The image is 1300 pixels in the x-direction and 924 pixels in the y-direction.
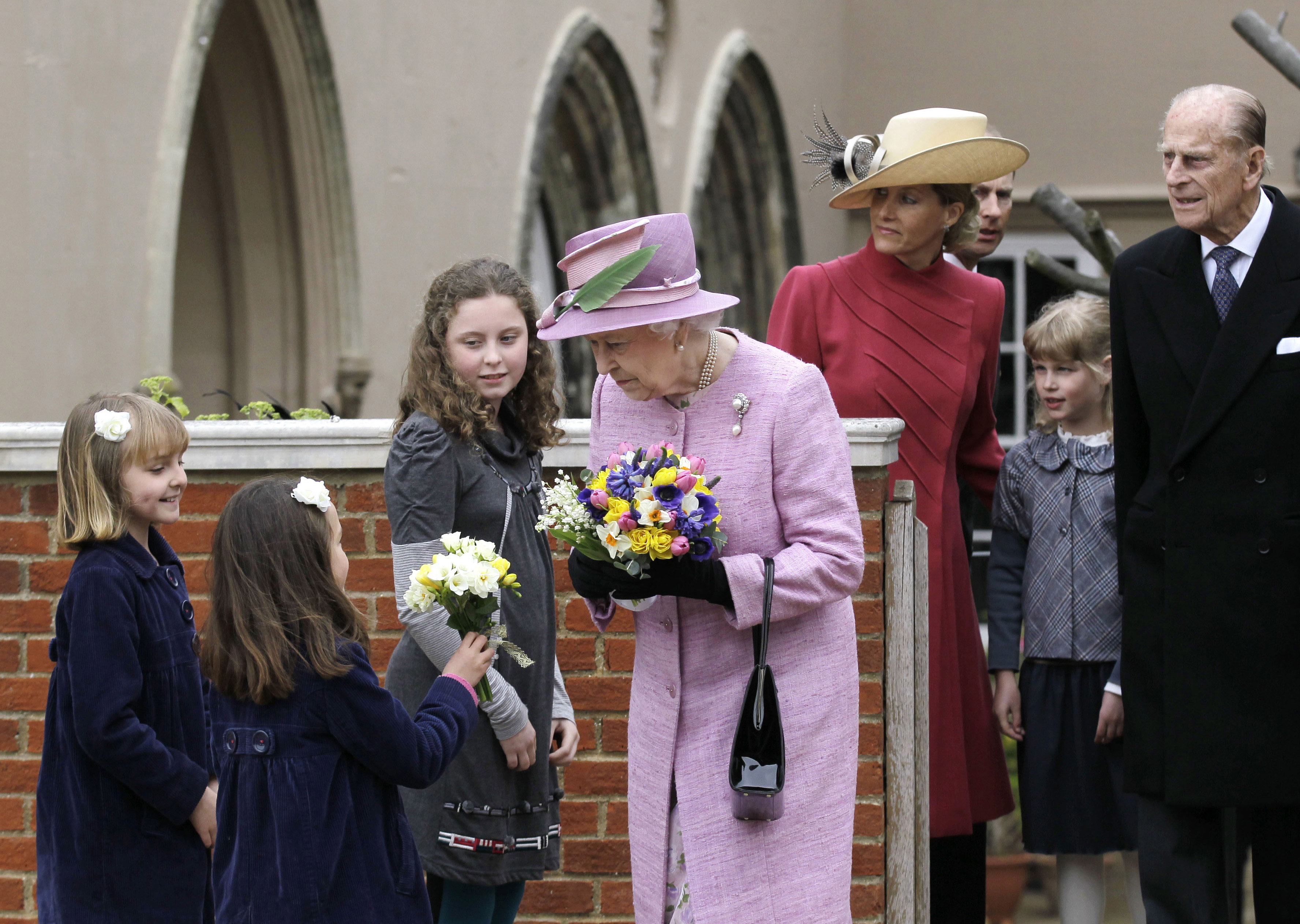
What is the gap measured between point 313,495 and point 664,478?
0.66 m

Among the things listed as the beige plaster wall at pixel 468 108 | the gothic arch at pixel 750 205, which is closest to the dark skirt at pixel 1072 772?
the beige plaster wall at pixel 468 108

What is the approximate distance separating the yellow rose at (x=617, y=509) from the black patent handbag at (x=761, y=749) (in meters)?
0.27

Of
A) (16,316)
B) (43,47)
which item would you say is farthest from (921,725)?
(43,47)

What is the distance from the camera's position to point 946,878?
3902mm

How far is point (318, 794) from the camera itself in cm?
268

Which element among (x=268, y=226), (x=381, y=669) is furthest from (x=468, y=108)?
(x=381, y=669)

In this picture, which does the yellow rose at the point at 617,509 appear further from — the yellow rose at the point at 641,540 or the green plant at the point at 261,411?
the green plant at the point at 261,411

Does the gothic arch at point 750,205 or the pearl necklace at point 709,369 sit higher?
the gothic arch at point 750,205

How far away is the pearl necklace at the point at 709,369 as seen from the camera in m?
2.78

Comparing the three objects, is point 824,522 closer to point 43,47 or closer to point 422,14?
point 43,47

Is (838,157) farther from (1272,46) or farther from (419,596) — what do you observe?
(1272,46)

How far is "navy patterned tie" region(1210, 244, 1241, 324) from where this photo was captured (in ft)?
10.6

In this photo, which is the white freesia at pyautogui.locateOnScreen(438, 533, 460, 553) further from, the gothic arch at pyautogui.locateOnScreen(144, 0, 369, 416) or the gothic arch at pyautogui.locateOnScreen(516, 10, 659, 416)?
the gothic arch at pyautogui.locateOnScreen(516, 10, 659, 416)

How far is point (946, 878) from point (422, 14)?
6.74 metres
